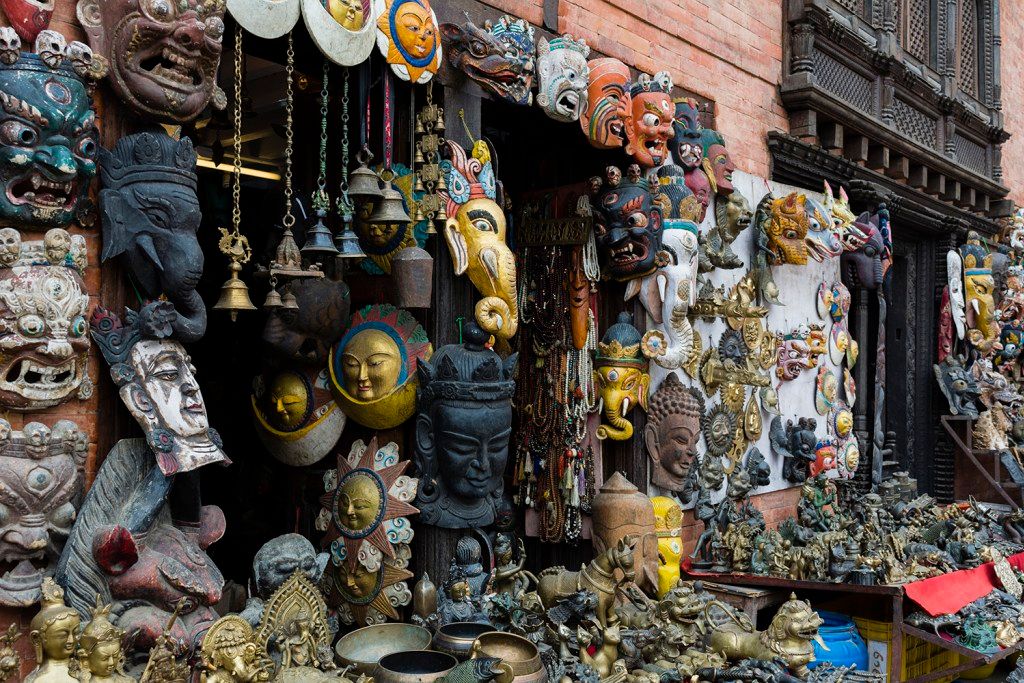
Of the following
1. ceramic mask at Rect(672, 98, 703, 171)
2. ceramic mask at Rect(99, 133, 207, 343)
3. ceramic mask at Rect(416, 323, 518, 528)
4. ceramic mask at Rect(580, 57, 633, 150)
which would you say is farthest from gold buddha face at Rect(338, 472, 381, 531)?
→ ceramic mask at Rect(672, 98, 703, 171)

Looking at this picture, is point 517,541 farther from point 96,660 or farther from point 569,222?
point 96,660

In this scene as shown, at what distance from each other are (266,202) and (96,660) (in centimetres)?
367

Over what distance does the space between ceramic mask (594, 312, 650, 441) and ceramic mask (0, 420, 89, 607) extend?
Result: 3.68m

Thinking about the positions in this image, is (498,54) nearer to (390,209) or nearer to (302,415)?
(390,209)

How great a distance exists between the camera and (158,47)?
12.8 feet

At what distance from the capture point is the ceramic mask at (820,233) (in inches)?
313

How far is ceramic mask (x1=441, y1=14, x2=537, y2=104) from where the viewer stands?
17.3 feet

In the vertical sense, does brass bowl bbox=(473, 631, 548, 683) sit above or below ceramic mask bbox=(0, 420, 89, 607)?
below

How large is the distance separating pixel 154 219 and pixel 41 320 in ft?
1.98

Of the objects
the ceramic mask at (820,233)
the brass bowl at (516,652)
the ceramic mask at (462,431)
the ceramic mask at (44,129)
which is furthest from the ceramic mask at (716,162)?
the ceramic mask at (44,129)

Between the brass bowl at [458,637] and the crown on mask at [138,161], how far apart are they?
2.37 meters

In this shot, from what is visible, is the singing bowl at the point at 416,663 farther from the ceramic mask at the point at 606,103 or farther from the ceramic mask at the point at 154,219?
the ceramic mask at the point at 606,103

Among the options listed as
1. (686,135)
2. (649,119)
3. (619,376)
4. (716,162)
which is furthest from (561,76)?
(619,376)

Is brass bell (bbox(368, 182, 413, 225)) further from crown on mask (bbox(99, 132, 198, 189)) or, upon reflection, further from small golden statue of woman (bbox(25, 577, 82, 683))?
small golden statue of woman (bbox(25, 577, 82, 683))
